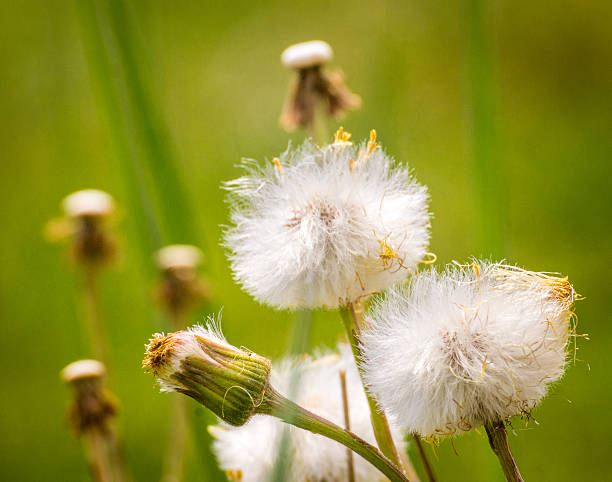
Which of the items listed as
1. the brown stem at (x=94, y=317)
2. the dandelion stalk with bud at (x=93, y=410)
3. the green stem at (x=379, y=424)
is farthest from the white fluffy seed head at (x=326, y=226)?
the brown stem at (x=94, y=317)

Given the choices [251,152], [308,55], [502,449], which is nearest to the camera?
[502,449]

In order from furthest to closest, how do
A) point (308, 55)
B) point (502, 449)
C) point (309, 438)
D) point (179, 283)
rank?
point (179, 283) → point (308, 55) → point (309, 438) → point (502, 449)

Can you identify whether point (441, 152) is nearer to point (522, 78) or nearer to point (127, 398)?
point (522, 78)

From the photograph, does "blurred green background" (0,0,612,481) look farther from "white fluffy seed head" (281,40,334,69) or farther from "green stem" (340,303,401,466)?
"green stem" (340,303,401,466)

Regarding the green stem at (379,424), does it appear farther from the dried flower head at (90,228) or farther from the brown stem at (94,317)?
the dried flower head at (90,228)

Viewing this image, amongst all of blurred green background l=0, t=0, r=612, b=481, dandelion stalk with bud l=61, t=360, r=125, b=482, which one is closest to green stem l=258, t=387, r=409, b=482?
blurred green background l=0, t=0, r=612, b=481

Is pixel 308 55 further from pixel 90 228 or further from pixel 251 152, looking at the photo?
pixel 251 152

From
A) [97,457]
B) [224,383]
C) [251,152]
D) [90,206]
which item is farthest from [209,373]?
[251,152]
